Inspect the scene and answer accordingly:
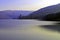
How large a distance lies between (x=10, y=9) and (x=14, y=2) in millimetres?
190

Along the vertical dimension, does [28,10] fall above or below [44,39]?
above

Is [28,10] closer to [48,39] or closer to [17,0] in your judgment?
[17,0]

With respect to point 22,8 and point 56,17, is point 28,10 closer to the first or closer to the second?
point 22,8

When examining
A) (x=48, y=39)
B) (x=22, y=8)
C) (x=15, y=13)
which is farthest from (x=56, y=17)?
(x=22, y=8)

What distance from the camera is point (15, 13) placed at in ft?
6.68

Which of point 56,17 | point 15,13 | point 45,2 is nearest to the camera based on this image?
point 56,17

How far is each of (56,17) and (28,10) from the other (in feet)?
4.08

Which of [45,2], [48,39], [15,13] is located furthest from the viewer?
[45,2]

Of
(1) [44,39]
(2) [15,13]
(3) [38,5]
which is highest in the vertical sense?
(3) [38,5]

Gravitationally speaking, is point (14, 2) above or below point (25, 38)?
above

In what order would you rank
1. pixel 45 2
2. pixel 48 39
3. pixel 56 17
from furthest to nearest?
pixel 45 2 < pixel 56 17 < pixel 48 39

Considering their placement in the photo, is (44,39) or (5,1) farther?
(5,1)

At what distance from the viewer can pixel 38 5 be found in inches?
86.9

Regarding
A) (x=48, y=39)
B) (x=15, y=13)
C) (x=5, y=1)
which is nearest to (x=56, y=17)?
(x=48, y=39)
